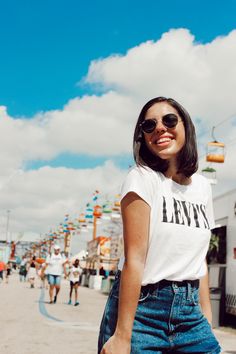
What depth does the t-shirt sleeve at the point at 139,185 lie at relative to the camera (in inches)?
83.9

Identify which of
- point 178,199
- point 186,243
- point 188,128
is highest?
point 188,128

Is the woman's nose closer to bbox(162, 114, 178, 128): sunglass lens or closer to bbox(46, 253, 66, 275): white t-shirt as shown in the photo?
bbox(162, 114, 178, 128): sunglass lens

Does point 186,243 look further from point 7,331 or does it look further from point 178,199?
point 7,331

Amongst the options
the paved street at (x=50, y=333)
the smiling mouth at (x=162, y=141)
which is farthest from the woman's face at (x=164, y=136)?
the paved street at (x=50, y=333)

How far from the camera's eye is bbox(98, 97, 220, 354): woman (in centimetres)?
207

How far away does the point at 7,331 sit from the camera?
28.9 ft

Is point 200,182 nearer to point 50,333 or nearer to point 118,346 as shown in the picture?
point 118,346

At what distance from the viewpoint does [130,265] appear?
2070 millimetres

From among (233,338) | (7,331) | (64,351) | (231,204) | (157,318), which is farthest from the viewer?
(231,204)

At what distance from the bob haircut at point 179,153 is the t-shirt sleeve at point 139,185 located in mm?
133

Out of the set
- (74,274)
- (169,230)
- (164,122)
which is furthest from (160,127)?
(74,274)

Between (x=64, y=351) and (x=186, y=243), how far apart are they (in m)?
5.31

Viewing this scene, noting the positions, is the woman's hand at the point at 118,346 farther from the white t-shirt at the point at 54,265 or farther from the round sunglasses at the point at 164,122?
the white t-shirt at the point at 54,265

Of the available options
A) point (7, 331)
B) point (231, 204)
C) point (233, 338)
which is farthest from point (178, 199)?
point (231, 204)
